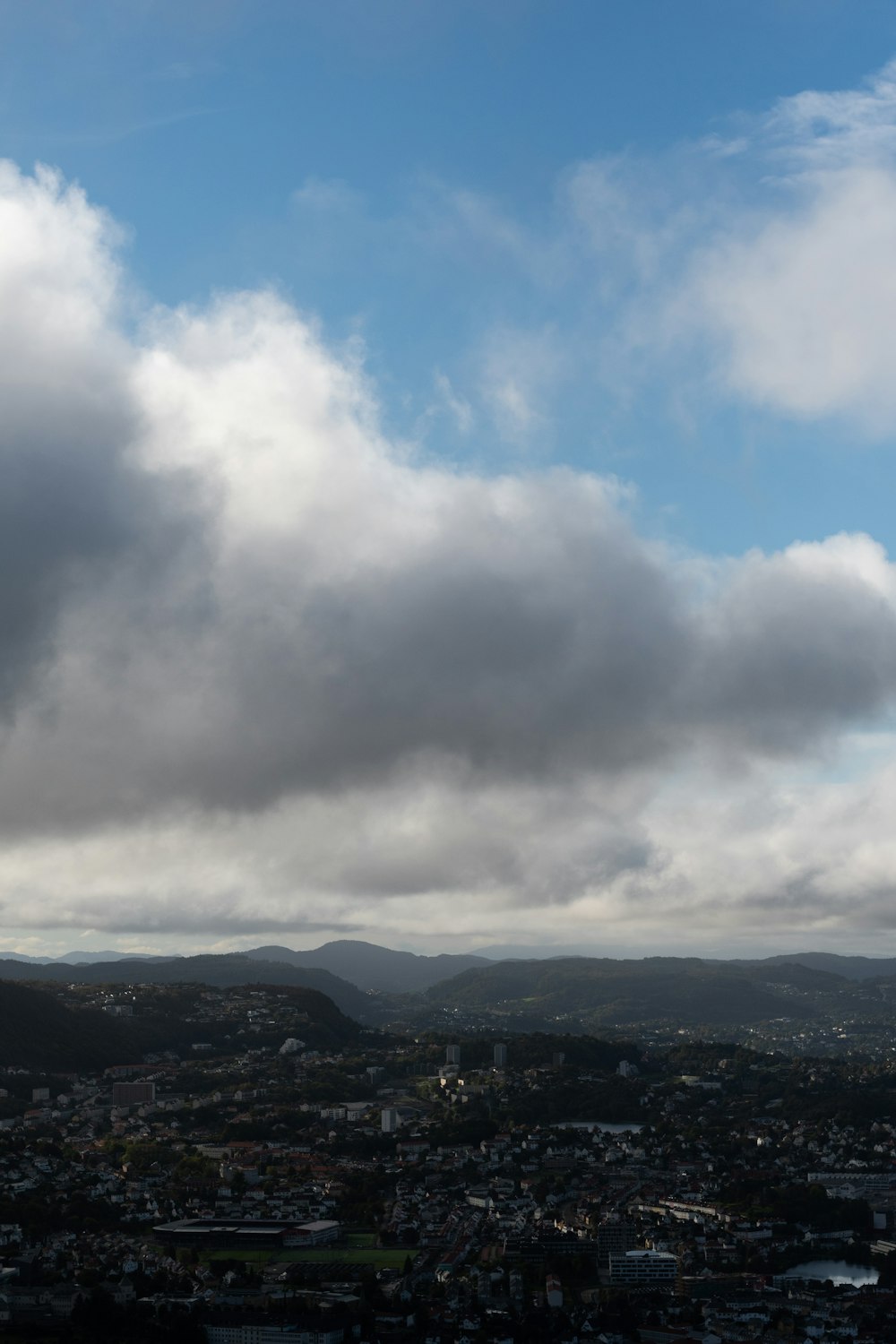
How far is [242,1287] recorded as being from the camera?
4275cm

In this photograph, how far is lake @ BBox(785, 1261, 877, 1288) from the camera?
47.0m

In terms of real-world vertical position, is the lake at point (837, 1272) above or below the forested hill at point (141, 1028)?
below

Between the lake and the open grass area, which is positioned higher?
the open grass area

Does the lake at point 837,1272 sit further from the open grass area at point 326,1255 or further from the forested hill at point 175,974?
the forested hill at point 175,974

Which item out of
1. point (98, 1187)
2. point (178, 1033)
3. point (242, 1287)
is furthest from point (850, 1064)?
point (242, 1287)

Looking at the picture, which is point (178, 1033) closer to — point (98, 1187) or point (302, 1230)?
point (98, 1187)

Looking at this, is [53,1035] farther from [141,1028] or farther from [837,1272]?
[837,1272]

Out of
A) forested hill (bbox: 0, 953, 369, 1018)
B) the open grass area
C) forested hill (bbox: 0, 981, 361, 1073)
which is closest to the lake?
the open grass area

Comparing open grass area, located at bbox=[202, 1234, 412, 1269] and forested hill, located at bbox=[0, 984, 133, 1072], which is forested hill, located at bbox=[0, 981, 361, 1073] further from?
open grass area, located at bbox=[202, 1234, 412, 1269]

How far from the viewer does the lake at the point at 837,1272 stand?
47000 mm

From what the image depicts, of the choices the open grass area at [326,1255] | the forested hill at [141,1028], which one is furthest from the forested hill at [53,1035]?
the open grass area at [326,1255]

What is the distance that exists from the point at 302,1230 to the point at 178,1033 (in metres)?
62.4

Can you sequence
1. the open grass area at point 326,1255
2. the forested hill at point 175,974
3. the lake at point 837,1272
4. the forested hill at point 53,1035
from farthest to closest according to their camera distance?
1. the forested hill at point 175,974
2. the forested hill at point 53,1035
3. the lake at point 837,1272
4. the open grass area at point 326,1255

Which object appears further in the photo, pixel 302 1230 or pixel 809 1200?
pixel 809 1200
